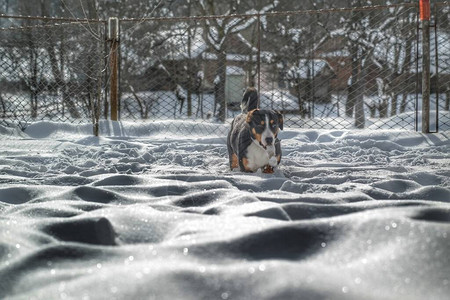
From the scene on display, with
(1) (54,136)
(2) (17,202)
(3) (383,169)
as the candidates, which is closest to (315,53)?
(1) (54,136)

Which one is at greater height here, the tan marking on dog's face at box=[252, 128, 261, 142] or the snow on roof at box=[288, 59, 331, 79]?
the snow on roof at box=[288, 59, 331, 79]

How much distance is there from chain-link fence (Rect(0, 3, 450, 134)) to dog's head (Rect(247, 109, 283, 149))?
2.70m

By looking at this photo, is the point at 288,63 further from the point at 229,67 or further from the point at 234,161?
the point at 234,161

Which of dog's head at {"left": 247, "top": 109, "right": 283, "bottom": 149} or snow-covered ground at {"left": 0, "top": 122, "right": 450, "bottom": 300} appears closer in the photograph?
snow-covered ground at {"left": 0, "top": 122, "right": 450, "bottom": 300}

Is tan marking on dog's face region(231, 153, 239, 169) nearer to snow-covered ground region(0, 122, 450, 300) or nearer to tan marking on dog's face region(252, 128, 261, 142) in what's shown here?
tan marking on dog's face region(252, 128, 261, 142)

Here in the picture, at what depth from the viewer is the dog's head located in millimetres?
3006

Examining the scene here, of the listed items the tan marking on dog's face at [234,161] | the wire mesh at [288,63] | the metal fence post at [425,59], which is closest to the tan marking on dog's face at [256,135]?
the tan marking on dog's face at [234,161]

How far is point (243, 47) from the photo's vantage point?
988cm

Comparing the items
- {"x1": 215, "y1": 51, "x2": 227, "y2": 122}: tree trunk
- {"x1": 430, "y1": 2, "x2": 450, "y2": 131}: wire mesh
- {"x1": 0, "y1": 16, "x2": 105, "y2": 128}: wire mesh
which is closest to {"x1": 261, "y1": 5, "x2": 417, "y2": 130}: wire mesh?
{"x1": 430, "y1": 2, "x2": 450, "y2": 131}: wire mesh

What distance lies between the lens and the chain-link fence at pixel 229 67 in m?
7.19

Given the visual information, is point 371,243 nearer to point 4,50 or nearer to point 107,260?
point 107,260

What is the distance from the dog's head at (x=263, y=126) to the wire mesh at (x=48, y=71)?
4490 mm

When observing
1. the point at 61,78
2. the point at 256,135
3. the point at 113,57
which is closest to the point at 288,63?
the point at 61,78

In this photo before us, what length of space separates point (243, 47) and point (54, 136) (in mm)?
5626
